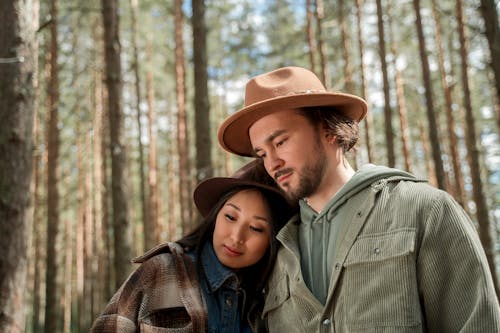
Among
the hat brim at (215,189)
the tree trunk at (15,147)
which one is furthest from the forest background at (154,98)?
the hat brim at (215,189)

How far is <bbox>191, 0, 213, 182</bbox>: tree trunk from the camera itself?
6.70 metres

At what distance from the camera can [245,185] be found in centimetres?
289

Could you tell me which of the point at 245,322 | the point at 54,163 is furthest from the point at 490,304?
the point at 54,163

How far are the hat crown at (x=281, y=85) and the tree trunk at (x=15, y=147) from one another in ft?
7.93

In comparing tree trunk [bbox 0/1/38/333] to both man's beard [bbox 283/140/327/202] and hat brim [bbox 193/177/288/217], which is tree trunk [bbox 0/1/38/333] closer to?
hat brim [bbox 193/177/288/217]

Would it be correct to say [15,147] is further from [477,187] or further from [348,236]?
[477,187]

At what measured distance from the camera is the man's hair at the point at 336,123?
2.66 m

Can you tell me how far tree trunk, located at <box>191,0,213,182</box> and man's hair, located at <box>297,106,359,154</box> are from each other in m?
3.94

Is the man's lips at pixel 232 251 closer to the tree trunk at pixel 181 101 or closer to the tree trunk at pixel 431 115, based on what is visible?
the tree trunk at pixel 431 115

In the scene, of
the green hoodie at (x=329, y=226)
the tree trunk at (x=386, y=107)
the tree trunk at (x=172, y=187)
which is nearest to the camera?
the green hoodie at (x=329, y=226)

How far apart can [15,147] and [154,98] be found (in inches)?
671

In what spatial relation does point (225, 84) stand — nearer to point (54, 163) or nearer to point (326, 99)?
point (54, 163)

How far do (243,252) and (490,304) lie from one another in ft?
4.19

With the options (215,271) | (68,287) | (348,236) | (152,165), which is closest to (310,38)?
(152,165)
